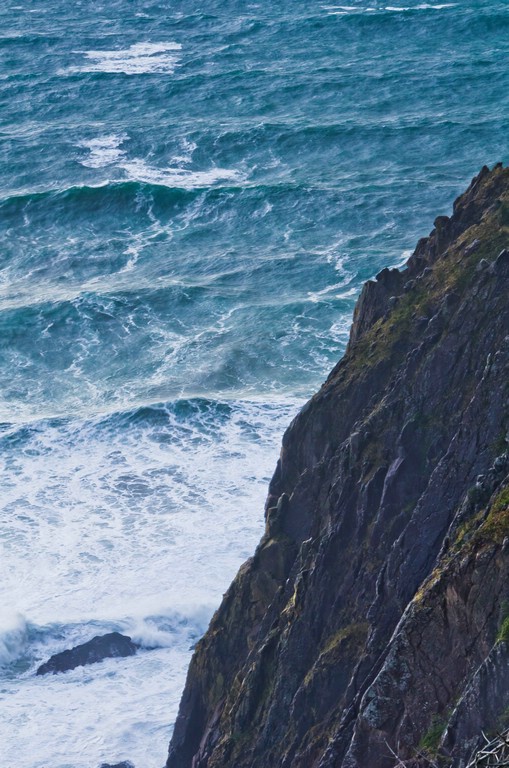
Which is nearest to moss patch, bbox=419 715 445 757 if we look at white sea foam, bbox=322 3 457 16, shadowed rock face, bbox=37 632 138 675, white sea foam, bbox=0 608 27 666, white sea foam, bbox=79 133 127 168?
shadowed rock face, bbox=37 632 138 675

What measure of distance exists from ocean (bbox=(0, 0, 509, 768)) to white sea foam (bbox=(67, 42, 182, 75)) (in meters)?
0.38

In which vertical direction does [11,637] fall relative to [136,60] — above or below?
below

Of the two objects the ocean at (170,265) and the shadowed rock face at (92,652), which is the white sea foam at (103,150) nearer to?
the ocean at (170,265)

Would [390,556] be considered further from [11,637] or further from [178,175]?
[178,175]

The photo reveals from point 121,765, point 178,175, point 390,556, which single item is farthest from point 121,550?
point 178,175

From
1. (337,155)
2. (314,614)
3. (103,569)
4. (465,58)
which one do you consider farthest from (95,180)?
(314,614)

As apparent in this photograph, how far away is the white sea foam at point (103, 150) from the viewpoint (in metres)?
98.9

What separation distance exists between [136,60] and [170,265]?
4436 centimetres

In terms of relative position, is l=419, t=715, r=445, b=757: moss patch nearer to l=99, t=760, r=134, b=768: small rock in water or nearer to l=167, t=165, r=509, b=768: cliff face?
l=167, t=165, r=509, b=768: cliff face

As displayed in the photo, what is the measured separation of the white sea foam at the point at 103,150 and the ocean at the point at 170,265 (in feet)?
Result: 1.36

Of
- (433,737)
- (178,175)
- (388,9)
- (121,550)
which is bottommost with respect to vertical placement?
(121,550)

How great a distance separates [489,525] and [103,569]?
30.8 metres

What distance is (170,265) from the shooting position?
272 feet

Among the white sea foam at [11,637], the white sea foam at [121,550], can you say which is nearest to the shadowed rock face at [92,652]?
the white sea foam at [121,550]
